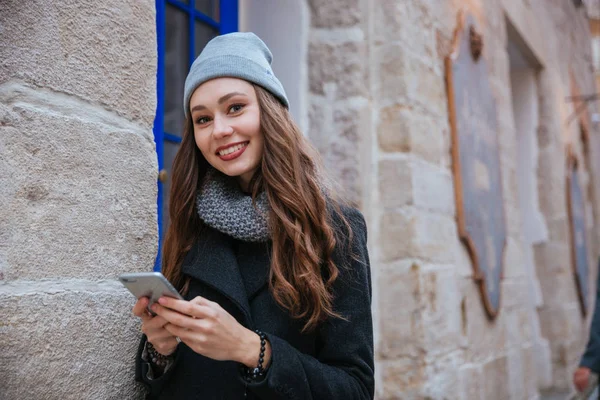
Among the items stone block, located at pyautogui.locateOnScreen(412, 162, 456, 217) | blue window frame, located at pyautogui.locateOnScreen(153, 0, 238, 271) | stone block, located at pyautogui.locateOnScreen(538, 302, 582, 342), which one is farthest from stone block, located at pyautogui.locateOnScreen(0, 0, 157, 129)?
stone block, located at pyautogui.locateOnScreen(538, 302, 582, 342)

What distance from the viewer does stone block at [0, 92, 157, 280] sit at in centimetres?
114

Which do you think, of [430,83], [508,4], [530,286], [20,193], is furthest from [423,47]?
[530,286]

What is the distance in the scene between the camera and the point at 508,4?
4.65 meters

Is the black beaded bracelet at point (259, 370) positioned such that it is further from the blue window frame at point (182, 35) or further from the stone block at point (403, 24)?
the stone block at point (403, 24)

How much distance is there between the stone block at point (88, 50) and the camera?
117cm

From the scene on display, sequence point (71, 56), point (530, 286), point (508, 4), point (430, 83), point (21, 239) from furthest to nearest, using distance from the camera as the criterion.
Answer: point (530, 286)
point (508, 4)
point (430, 83)
point (71, 56)
point (21, 239)

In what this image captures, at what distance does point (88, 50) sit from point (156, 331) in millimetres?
570

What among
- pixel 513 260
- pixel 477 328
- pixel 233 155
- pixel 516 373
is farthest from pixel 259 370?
pixel 513 260

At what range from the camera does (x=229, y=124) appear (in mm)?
1399

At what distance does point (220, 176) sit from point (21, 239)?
49 cm

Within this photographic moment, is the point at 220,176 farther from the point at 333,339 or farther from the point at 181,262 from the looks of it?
the point at 333,339

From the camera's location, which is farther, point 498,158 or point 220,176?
point 498,158

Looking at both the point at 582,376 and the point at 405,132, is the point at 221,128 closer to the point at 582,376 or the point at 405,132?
the point at 405,132

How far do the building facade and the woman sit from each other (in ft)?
0.32
